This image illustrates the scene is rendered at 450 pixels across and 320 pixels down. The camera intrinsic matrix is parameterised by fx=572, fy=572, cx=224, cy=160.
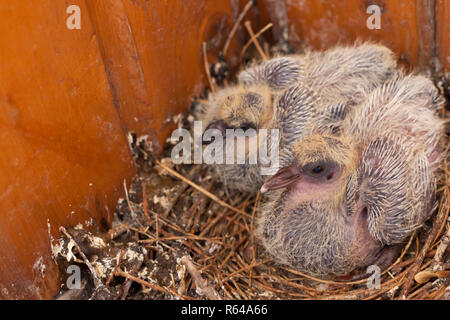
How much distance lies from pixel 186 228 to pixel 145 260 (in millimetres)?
260

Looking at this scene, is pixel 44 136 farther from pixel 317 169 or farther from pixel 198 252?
pixel 317 169

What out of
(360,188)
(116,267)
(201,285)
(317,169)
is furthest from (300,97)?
(116,267)

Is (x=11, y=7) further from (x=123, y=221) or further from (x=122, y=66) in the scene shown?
(x=123, y=221)

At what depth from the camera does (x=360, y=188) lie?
1982 mm

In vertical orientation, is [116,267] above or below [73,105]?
below

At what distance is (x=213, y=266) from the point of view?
81.9 inches

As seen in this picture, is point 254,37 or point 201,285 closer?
point 201,285

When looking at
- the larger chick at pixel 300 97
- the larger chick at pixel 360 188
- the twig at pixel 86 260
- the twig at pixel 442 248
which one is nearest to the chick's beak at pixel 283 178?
the larger chick at pixel 360 188

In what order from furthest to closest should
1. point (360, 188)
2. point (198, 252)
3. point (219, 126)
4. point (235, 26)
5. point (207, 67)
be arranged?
point (235, 26) < point (207, 67) < point (219, 126) < point (198, 252) < point (360, 188)

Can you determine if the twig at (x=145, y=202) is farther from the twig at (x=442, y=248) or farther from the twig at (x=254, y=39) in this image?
the twig at (x=442, y=248)

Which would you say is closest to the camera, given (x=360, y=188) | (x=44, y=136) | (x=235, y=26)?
(x=44, y=136)

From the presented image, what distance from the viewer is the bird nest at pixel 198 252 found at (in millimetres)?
1892

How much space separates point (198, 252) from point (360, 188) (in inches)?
25.0
